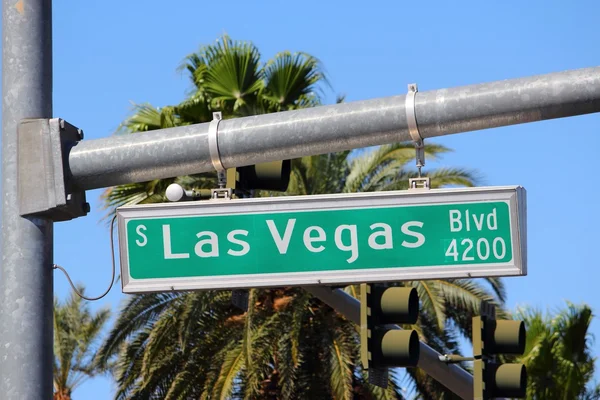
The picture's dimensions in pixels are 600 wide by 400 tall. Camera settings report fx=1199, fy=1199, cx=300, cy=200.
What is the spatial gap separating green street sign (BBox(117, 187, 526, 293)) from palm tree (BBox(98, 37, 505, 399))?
50.0ft

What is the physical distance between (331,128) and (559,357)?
21774mm

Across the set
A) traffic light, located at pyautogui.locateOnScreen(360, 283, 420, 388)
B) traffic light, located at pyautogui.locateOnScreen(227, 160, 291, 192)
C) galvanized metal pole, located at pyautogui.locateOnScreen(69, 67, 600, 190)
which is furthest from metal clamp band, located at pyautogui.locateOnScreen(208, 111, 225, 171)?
traffic light, located at pyautogui.locateOnScreen(360, 283, 420, 388)

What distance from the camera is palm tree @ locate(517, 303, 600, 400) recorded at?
2581 cm

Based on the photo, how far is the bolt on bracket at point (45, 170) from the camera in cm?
578

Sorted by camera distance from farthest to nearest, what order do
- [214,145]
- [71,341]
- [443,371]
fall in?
1. [71,341]
2. [443,371]
3. [214,145]

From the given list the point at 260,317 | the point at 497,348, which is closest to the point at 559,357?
the point at 260,317

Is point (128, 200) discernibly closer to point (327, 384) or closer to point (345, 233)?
point (327, 384)

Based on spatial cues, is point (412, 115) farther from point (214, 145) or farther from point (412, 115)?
point (214, 145)

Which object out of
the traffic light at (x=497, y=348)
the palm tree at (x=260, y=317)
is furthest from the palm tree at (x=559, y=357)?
the traffic light at (x=497, y=348)

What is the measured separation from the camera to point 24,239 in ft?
18.8

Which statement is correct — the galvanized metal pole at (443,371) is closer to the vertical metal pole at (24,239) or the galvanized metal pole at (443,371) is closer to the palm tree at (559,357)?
the vertical metal pole at (24,239)

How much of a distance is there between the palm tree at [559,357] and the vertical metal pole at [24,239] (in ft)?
68.9

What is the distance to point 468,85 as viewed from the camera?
17.9ft

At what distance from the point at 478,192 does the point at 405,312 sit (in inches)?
84.8
